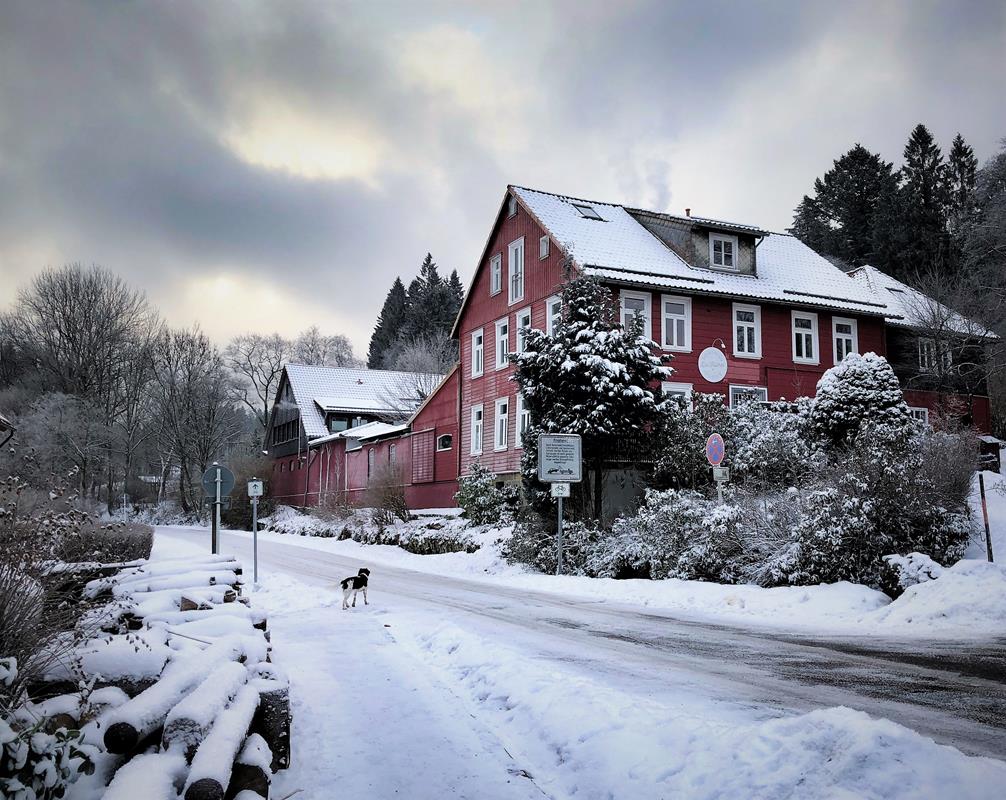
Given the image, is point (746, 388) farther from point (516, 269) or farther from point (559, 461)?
point (559, 461)

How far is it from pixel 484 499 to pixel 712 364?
384 inches

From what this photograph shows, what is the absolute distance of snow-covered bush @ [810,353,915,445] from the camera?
22.4 metres

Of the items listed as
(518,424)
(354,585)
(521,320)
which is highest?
(521,320)

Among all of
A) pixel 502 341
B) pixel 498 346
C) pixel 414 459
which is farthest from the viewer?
pixel 414 459

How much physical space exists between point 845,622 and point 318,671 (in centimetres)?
761

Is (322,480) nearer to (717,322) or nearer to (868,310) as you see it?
(717,322)

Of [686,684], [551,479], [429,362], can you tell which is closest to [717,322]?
[551,479]

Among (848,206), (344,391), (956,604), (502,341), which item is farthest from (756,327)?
(848,206)

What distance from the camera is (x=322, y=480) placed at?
50.0 meters

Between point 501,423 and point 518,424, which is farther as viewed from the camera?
point 501,423

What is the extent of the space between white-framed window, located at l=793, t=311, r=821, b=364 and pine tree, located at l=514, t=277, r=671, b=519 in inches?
452

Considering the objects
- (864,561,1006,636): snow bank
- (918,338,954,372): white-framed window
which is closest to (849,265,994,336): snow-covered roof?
(918,338,954,372): white-framed window

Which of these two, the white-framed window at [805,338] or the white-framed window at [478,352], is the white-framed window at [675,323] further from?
the white-framed window at [478,352]

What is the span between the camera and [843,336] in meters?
31.9
